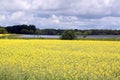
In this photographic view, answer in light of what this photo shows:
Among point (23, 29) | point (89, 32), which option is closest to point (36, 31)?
point (23, 29)

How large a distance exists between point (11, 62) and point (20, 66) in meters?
1.15

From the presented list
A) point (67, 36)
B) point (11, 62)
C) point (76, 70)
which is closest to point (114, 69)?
point (76, 70)

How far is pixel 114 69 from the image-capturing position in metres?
10.3

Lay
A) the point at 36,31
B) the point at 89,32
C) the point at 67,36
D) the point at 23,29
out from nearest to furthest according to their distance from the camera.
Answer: the point at 67,36
the point at 89,32
the point at 36,31
the point at 23,29

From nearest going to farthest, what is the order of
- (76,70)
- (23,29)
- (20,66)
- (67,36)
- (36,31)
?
(76,70)
(20,66)
(67,36)
(36,31)
(23,29)

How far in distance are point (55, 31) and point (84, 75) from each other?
216 feet

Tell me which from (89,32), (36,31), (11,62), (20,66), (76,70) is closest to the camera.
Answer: (76,70)

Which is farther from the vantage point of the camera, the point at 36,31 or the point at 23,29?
the point at 23,29

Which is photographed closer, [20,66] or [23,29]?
[20,66]

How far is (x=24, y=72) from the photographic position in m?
10.2

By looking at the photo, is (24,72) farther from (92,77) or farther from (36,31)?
(36,31)

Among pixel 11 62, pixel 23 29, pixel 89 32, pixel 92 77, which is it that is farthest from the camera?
pixel 23 29

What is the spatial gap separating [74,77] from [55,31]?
65980mm

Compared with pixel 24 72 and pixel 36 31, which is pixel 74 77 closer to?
pixel 24 72
